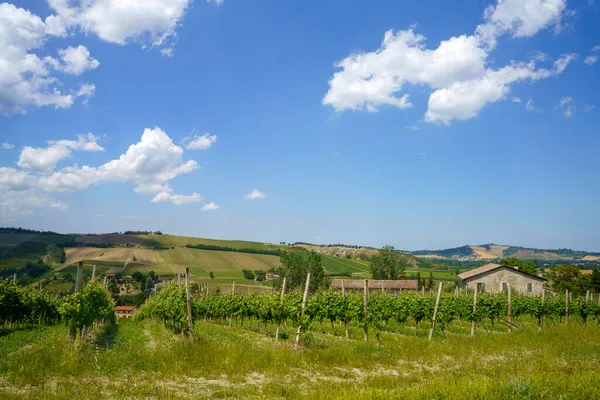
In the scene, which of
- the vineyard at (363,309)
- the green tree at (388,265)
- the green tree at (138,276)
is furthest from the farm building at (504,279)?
the green tree at (138,276)

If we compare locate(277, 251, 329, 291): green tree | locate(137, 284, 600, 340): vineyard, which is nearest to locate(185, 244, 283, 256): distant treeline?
locate(277, 251, 329, 291): green tree

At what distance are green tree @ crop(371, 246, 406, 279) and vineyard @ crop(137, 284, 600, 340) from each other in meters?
50.8

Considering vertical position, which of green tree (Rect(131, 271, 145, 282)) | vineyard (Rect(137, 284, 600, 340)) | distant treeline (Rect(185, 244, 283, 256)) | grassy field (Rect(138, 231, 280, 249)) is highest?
vineyard (Rect(137, 284, 600, 340))

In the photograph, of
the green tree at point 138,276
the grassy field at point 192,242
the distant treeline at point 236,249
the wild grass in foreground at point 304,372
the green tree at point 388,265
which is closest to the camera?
the wild grass in foreground at point 304,372

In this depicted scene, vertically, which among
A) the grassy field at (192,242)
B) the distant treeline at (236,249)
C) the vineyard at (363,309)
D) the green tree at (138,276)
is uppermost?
the vineyard at (363,309)

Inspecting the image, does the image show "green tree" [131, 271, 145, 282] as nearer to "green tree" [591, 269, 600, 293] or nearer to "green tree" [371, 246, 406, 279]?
"green tree" [371, 246, 406, 279]

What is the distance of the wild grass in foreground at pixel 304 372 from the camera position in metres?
6.32

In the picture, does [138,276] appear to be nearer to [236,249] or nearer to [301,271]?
[301,271]

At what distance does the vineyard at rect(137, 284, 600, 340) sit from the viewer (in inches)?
610

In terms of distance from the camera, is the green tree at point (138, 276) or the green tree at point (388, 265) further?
the green tree at point (138, 276)

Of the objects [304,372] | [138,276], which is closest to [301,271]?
[138,276]

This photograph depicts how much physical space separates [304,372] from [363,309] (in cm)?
813

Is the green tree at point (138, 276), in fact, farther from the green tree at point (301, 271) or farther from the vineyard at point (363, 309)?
the vineyard at point (363, 309)

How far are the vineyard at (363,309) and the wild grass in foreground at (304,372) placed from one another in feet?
11.2
